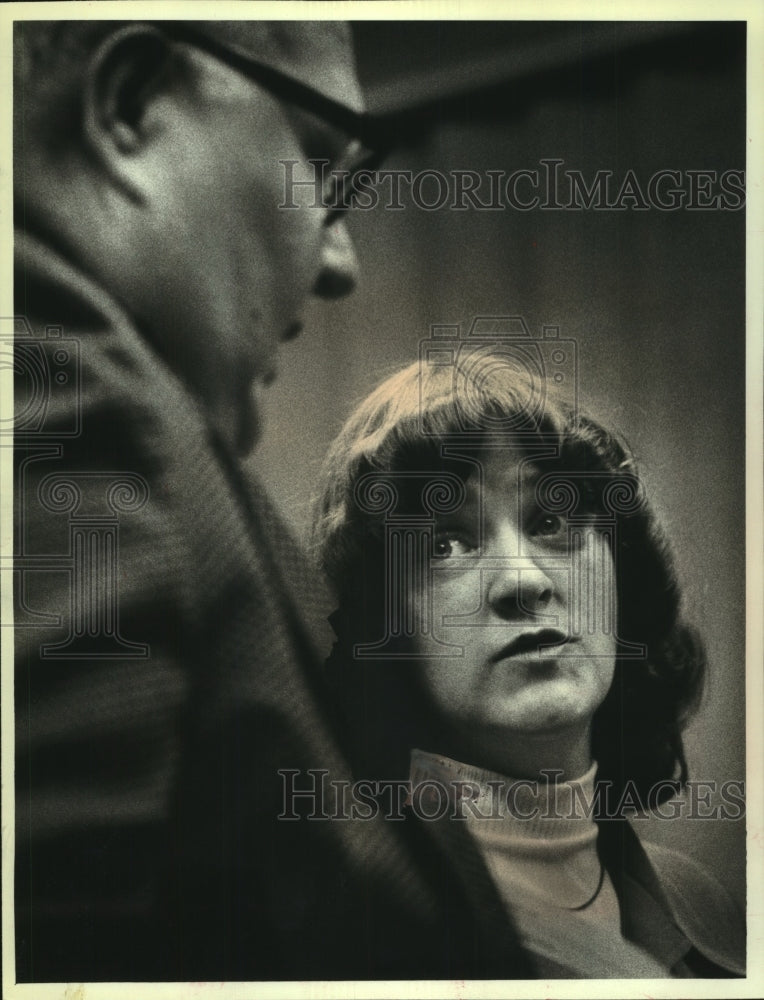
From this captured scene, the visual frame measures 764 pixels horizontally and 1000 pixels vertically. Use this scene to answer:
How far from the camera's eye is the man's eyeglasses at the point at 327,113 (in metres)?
2.08

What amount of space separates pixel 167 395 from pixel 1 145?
74 centimetres

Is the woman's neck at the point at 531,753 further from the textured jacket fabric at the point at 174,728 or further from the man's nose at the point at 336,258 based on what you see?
the man's nose at the point at 336,258

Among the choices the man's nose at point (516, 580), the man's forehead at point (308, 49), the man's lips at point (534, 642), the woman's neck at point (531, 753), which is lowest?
the woman's neck at point (531, 753)

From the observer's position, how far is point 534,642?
208 cm

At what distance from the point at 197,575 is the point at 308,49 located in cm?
130

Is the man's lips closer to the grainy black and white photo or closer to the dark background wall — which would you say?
the grainy black and white photo

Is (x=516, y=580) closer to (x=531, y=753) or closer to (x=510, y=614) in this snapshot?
(x=510, y=614)

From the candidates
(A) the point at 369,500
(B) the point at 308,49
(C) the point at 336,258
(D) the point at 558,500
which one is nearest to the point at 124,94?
(B) the point at 308,49

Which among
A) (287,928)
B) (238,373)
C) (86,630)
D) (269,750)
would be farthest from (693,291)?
(287,928)

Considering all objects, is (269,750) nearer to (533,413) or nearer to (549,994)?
(549,994)

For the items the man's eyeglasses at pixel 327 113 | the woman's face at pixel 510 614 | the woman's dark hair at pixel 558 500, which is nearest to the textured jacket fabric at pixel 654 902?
the woman's dark hair at pixel 558 500

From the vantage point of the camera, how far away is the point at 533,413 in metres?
2.09

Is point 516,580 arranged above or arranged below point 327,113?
below

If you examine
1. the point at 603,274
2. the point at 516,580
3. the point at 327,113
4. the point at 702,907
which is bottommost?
the point at 702,907
